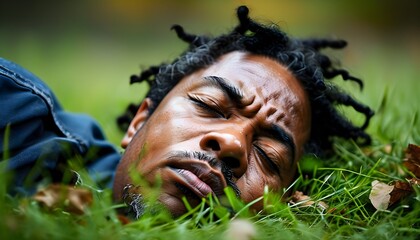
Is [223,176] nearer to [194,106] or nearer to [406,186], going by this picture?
[194,106]

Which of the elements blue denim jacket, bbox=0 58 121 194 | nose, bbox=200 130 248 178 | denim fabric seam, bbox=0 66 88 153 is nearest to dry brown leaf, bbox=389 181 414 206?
nose, bbox=200 130 248 178

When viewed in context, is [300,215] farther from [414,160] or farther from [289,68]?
[289,68]

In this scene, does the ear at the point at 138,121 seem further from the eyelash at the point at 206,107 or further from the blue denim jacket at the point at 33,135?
the eyelash at the point at 206,107

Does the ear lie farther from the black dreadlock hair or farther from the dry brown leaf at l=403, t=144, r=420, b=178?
the dry brown leaf at l=403, t=144, r=420, b=178

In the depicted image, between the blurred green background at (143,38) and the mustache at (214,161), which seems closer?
the mustache at (214,161)

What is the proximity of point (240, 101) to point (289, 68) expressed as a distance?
0.64 metres

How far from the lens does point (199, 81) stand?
103 inches

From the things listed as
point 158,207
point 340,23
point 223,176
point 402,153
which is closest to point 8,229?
point 158,207

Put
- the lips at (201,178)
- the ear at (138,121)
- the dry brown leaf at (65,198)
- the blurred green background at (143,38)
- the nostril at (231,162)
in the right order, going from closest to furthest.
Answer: the dry brown leaf at (65,198), the lips at (201,178), the nostril at (231,162), the ear at (138,121), the blurred green background at (143,38)

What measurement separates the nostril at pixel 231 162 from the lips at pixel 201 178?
0.08m

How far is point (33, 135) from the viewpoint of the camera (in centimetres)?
244

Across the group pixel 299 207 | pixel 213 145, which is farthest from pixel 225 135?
pixel 299 207

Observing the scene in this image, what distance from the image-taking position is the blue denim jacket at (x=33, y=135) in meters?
2.28

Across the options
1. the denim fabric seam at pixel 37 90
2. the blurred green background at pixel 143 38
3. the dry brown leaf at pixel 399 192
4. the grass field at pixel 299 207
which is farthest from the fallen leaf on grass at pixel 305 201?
the blurred green background at pixel 143 38
